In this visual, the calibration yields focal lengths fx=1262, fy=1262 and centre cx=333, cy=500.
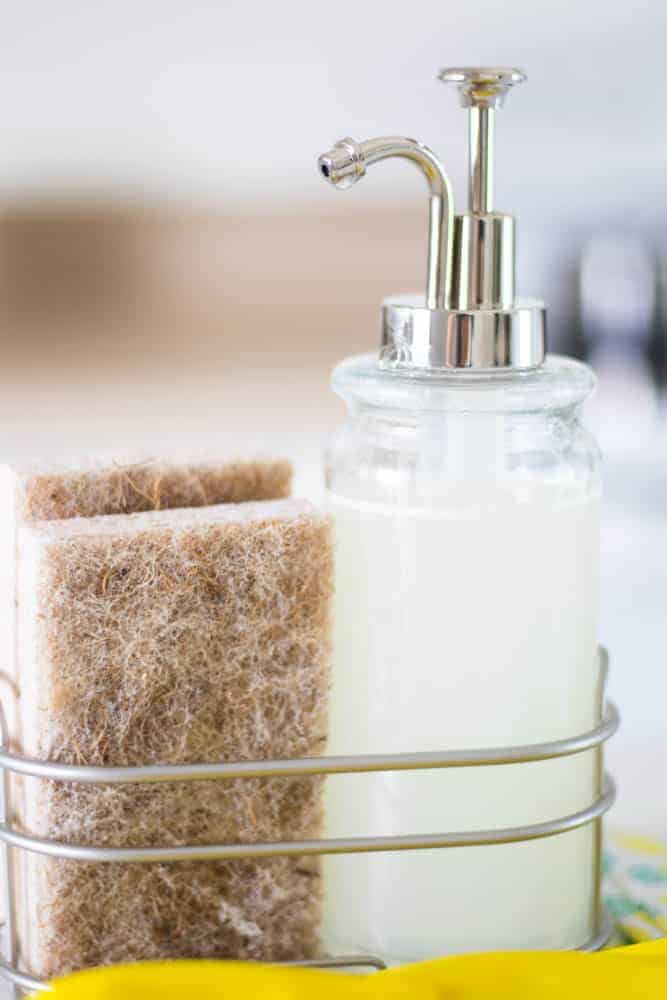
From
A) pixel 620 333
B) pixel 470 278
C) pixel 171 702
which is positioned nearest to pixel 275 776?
pixel 171 702

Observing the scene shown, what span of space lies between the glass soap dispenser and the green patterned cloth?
38mm

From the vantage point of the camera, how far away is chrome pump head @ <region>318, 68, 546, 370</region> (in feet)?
1.12

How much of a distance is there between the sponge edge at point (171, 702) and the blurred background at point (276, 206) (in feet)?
3.49

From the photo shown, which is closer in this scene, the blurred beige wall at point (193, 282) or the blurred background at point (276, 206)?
the blurred background at point (276, 206)

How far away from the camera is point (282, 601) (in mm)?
326

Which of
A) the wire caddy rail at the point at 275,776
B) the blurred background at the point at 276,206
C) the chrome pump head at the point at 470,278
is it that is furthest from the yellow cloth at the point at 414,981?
the blurred background at the point at 276,206

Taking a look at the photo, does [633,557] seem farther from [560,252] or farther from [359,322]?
[359,322]

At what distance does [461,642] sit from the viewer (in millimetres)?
341

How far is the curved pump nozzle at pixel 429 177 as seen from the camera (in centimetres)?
33

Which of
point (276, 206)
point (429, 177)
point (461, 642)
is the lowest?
point (461, 642)

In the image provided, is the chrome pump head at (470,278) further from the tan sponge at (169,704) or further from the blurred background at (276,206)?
the blurred background at (276,206)

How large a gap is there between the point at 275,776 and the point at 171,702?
34 millimetres

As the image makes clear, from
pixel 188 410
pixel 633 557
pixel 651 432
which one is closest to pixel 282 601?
pixel 633 557

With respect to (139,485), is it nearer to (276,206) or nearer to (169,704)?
(169,704)
